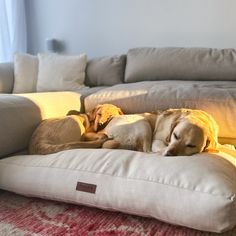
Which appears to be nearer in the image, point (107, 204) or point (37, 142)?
point (107, 204)

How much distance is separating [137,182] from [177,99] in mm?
813

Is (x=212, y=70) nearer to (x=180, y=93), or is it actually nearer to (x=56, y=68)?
(x=180, y=93)

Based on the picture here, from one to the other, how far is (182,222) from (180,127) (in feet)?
1.66

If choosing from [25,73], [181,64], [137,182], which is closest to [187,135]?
[137,182]

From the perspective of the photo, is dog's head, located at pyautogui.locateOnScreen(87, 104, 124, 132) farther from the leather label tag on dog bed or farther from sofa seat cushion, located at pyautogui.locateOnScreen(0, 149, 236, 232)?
the leather label tag on dog bed

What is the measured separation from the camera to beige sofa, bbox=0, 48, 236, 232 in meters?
1.23

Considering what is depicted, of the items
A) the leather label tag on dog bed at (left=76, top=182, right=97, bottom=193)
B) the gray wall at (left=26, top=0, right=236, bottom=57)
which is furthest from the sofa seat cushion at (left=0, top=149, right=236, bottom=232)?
the gray wall at (left=26, top=0, right=236, bottom=57)

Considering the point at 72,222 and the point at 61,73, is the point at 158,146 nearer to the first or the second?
the point at 72,222

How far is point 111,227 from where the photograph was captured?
1363 millimetres

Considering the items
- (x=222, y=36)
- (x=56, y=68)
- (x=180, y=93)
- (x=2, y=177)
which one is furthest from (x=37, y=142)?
(x=222, y=36)

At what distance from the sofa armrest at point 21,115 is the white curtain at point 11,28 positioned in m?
1.57

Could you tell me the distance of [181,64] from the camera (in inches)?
104

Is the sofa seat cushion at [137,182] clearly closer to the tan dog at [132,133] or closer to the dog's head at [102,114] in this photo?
the tan dog at [132,133]

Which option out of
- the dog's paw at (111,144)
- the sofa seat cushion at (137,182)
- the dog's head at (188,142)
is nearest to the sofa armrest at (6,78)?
the sofa seat cushion at (137,182)
